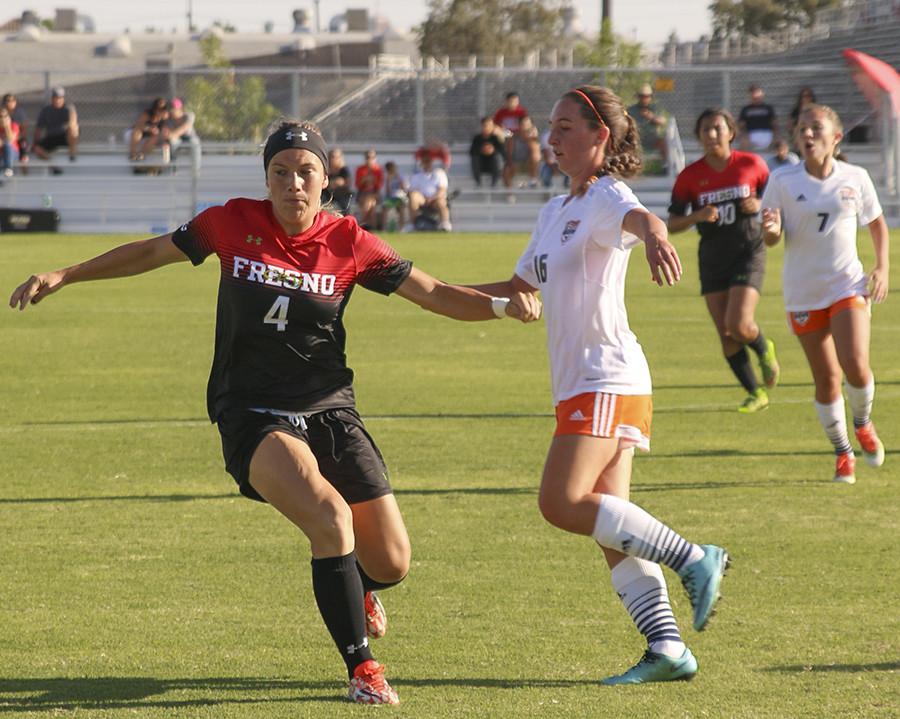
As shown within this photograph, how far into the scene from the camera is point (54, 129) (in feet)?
116

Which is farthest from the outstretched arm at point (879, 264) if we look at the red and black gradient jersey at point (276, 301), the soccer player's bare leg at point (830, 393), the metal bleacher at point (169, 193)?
the metal bleacher at point (169, 193)

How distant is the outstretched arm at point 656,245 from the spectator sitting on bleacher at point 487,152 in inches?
1148

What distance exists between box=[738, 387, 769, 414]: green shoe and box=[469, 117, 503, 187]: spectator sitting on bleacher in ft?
73.4

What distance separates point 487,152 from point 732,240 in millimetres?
22274

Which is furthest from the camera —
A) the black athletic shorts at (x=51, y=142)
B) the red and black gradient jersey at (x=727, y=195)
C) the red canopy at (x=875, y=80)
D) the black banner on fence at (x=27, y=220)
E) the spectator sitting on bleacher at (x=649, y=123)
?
the black athletic shorts at (x=51, y=142)

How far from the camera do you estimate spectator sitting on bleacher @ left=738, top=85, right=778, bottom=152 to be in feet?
110

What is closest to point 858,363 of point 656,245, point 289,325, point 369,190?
point 656,245

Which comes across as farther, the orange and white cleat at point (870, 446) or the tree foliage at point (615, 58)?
the tree foliage at point (615, 58)

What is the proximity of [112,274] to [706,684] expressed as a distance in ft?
8.56

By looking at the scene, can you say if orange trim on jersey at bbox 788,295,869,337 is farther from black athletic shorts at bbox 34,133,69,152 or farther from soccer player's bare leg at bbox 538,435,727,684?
black athletic shorts at bbox 34,133,69,152

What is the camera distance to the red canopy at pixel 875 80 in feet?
115

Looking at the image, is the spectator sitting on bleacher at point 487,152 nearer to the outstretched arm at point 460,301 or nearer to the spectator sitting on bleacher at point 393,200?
the spectator sitting on bleacher at point 393,200

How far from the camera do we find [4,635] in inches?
243

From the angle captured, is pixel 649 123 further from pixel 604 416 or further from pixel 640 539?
pixel 640 539
